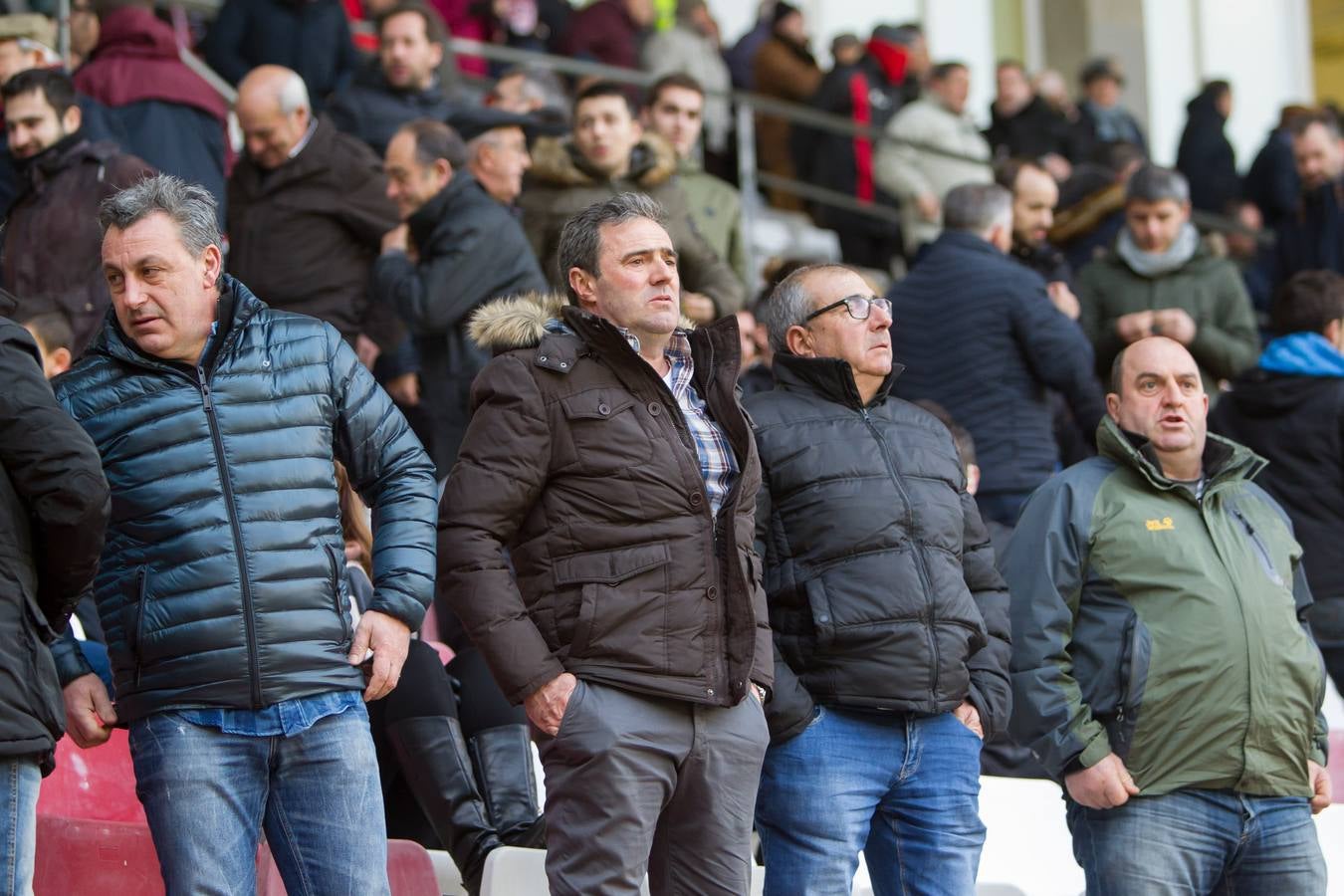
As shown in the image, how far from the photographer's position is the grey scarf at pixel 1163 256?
26.0ft

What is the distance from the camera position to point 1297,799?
4.65m

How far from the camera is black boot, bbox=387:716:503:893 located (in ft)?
16.1

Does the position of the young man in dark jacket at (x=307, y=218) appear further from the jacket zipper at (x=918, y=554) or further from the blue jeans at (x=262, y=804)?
the blue jeans at (x=262, y=804)

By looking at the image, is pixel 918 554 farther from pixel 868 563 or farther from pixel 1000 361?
pixel 1000 361

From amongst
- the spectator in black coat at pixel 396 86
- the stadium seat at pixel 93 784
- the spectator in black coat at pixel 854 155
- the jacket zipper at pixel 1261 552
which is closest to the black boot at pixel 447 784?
the stadium seat at pixel 93 784

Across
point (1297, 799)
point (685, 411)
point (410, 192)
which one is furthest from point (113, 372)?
point (410, 192)

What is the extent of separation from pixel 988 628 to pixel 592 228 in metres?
1.25

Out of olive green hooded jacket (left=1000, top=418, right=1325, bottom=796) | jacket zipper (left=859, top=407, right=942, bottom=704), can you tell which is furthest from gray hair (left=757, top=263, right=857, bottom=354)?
olive green hooded jacket (left=1000, top=418, right=1325, bottom=796)

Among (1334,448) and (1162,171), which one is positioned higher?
(1162,171)

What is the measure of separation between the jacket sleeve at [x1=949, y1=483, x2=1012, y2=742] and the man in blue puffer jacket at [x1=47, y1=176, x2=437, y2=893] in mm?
1286

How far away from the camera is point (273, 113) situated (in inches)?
290

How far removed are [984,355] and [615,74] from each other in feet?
17.8

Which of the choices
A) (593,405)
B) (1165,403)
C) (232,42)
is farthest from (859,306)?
(232,42)

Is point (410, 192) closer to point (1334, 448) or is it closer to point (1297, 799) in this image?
point (1334, 448)
